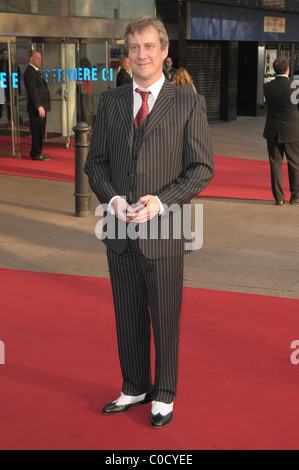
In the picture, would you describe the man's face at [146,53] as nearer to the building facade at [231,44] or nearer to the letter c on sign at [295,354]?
the letter c on sign at [295,354]

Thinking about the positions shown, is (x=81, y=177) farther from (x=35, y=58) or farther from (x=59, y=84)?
(x=59, y=84)

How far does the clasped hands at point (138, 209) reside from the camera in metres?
3.49

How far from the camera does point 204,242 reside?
7.83 metres

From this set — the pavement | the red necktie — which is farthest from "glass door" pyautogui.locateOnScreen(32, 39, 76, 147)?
the red necktie

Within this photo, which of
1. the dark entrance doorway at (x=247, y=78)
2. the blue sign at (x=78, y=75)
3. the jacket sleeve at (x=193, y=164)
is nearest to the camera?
the jacket sleeve at (x=193, y=164)

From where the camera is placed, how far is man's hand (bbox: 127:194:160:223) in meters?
3.48

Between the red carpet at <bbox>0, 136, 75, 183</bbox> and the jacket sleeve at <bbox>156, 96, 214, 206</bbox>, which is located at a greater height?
the jacket sleeve at <bbox>156, 96, 214, 206</bbox>

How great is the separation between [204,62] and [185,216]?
17.5 meters

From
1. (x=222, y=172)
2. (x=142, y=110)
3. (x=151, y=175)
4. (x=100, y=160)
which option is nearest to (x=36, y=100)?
(x=222, y=172)

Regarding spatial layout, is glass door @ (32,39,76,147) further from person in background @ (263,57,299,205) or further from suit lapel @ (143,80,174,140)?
suit lapel @ (143,80,174,140)

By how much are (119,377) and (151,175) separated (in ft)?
4.86

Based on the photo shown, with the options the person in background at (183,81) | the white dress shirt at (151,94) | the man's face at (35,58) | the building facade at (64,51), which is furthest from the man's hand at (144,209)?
the building facade at (64,51)

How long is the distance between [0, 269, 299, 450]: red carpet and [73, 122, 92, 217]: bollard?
8.65ft

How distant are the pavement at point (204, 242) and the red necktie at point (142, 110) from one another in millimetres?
2868
